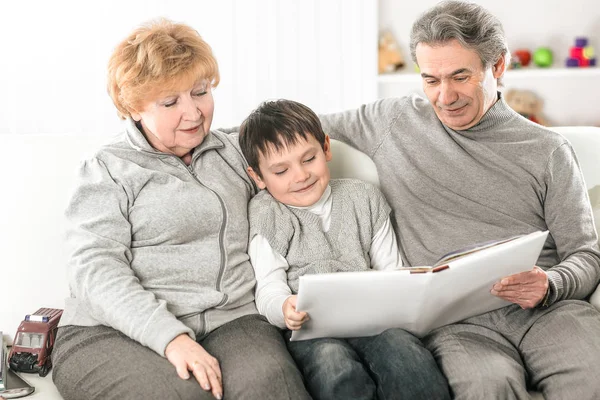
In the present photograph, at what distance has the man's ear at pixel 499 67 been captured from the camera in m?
1.94

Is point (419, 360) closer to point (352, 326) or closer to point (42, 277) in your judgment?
point (352, 326)

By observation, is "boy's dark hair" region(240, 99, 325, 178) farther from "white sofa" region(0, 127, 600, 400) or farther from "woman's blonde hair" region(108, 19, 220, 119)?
"white sofa" region(0, 127, 600, 400)

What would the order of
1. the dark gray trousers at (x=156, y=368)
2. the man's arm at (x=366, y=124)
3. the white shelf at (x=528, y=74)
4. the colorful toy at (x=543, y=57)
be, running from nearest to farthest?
the dark gray trousers at (x=156, y=368) < the man's arm at (x=366, y=124) < the white shelf at (x=528, y=74) < the colorful toy at (x=543, y=57)

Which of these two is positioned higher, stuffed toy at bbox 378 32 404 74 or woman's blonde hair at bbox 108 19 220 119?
woman's blonde hair at bbox 108 19 220 119

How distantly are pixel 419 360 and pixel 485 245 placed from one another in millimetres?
273

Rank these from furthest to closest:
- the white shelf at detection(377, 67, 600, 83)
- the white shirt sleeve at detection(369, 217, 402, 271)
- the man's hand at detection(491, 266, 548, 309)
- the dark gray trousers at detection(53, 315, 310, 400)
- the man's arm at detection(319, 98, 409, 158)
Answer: the white shelf at detection(377, 67, 600, 83)
the man's arm at detection(319, 98, 409, 158)
the white shirt sleeve at detection(369, 217, 402, 271)
the man's hand at detection(491, 266, 548, 309)
the dark gray trousers at detection(53, 315, 310, 400)

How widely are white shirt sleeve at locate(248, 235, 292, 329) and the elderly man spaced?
33cm

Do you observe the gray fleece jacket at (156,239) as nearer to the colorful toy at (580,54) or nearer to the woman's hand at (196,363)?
the woman's hand at (196,363)

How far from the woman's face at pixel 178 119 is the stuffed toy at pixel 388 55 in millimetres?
1917

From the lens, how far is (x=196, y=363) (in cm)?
157

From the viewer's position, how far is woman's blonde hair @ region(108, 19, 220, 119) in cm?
178

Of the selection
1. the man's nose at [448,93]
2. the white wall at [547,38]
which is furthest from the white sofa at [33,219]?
the white wall at [547,38]

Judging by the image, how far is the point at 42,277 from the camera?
1933 mm

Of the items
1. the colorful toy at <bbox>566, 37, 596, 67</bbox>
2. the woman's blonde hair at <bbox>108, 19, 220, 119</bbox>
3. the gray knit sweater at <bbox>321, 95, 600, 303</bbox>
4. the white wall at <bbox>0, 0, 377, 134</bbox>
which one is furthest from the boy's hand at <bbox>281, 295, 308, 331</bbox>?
the colorful toy at <bbox>566, 37, 596, 67</bbox>
